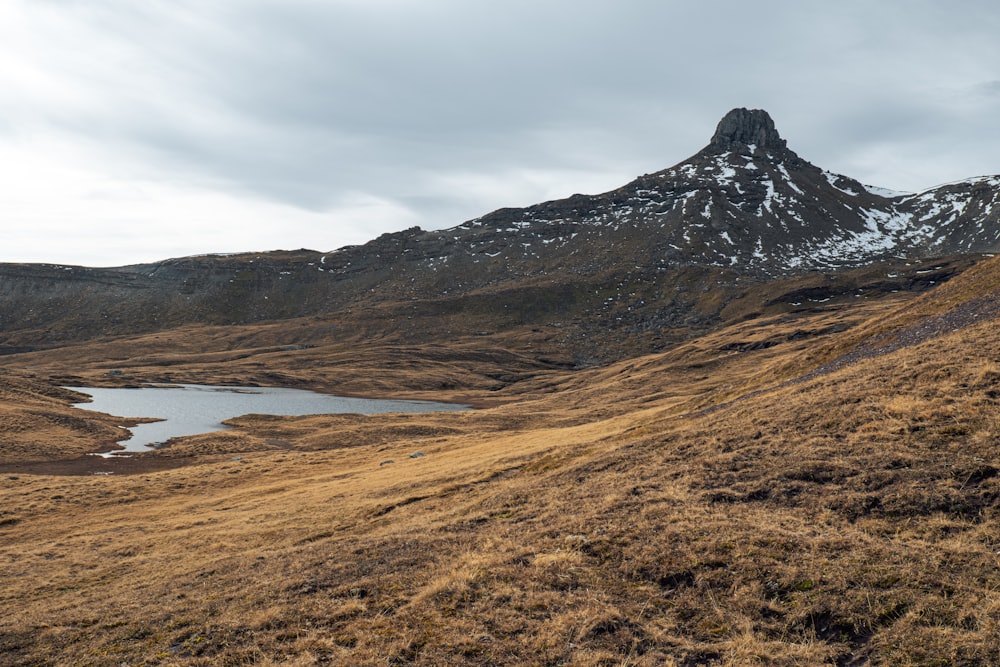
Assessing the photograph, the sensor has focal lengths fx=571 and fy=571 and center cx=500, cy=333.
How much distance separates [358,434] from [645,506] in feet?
230

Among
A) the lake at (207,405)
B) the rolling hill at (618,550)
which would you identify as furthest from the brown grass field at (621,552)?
the lake at (207,405)

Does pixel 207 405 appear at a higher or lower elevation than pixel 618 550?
lower

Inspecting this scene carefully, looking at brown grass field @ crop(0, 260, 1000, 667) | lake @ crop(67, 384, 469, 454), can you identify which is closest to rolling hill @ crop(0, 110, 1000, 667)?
brown grass field @ crop(0, 260, 1000, 667)

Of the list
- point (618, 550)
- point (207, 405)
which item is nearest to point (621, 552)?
point (618, 550)

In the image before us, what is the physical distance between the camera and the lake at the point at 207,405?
320 feet

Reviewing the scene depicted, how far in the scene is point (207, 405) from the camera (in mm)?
119750

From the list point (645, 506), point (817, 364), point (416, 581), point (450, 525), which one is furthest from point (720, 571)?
point (817, 364)

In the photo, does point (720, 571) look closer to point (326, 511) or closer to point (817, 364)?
point (326, 511)

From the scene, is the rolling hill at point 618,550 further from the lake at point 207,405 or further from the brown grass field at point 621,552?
the lake at point 207,405

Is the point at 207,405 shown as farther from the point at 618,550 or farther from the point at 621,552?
the point at 621,552

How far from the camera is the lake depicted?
3839 inches

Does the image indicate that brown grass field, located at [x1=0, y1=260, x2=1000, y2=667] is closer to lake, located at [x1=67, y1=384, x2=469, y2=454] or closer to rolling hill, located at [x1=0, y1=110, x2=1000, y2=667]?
rolling hill, located at [x1=0, y1=110, x2=1000, y2=667]

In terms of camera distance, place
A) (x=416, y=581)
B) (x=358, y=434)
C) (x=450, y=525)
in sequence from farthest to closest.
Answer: (x=358, y=434) < (x=450, y=525) < (x=416, y=581)

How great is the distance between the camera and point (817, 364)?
41.5m
